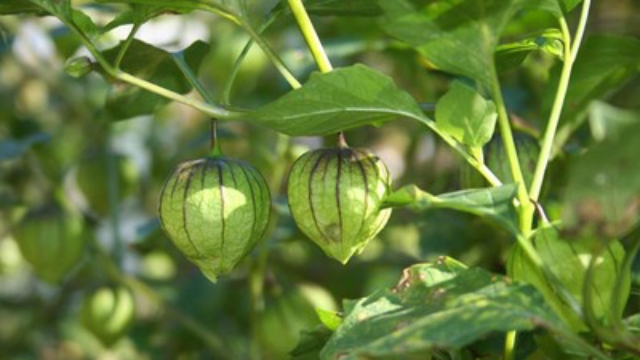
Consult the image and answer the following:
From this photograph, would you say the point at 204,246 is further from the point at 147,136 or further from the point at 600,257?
the point at 147,136

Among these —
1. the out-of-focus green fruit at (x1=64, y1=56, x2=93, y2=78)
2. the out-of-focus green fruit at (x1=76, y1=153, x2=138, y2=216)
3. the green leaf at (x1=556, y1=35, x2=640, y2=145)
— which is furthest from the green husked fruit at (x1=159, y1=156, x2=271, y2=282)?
the out-of-focus green fruit at (x1=76, y1=153, x2=138, y2=216)

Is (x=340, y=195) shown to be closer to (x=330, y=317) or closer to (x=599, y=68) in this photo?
(x=330, y=317)

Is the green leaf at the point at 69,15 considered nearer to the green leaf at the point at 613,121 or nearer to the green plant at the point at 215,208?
the green plant at the point at 215,208

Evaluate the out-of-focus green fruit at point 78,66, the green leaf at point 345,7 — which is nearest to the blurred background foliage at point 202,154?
the out-of-focus green fruit at point 78,66

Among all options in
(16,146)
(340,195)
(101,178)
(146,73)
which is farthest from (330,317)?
(101,178)

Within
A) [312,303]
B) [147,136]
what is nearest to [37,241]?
[312,303]

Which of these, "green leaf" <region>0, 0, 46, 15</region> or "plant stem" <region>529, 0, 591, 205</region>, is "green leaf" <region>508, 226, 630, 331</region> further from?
"green leaf" <region>0, 0, 46, 15</region>
